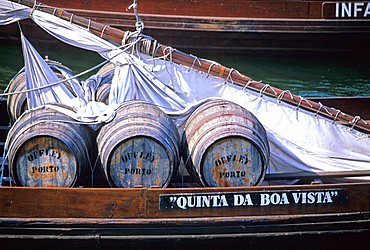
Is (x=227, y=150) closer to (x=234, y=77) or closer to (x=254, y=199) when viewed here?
(x=254, y=199)

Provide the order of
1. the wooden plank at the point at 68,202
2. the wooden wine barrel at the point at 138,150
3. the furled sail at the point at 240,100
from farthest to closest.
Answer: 1. the furled sail at the point at 240,100
2. the wooden wine barrel at the point at 138,150
3. the wooden plank at the point at 68,202

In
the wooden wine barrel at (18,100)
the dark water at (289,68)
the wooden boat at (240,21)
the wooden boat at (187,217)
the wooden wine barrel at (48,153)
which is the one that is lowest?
the wooden boat at (187,217)

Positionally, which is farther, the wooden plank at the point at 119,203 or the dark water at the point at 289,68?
the dark water at the point at 289,68

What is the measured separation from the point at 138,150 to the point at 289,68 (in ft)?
27.8

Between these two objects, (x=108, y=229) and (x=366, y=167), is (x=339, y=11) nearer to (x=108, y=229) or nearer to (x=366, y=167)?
(x=366, y=167)

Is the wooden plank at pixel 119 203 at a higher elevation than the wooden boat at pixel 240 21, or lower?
lower

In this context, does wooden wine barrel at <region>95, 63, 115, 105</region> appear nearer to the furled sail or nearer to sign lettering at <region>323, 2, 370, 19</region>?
the furled sail

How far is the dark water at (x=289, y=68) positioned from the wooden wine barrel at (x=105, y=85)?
5.14m

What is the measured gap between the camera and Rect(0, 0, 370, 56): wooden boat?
1433 centimetres

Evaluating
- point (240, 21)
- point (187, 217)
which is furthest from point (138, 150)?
point (240, 21)

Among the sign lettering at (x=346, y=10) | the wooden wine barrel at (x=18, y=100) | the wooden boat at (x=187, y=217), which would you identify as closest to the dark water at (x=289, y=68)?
the sign lettering at (x=346, y=10)

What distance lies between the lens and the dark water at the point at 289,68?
537 inches

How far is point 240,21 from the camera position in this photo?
1441 cm

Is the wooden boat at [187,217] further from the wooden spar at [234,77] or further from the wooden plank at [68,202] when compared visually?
the wooden spar at [234,77]
